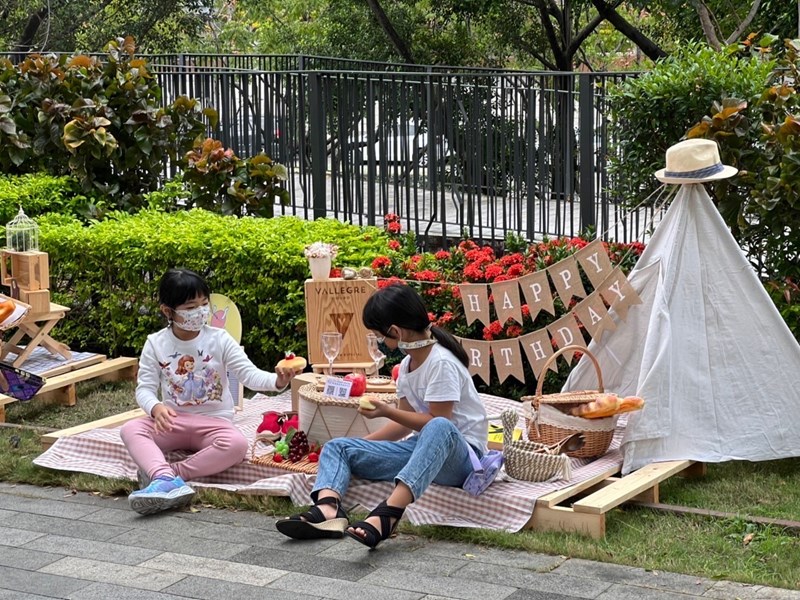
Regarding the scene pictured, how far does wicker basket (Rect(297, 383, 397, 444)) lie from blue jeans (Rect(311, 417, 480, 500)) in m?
0.50

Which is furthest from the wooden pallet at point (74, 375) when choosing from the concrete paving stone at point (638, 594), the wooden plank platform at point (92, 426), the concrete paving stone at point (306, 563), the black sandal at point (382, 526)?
the concrete paving stone at point (638, 594)

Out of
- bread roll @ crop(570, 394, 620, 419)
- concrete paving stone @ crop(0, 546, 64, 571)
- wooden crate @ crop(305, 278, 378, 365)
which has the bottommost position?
concrete paving stone @ crop(0, 546, 64, 571)

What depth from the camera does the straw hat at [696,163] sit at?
6246 millimetres

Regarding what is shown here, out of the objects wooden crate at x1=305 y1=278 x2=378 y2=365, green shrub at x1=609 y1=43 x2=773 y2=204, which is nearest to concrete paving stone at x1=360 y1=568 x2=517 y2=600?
wooden crate at x1=305 y1=278 x2=378 y2=365

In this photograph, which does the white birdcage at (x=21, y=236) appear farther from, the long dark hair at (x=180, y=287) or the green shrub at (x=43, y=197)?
the long dark hair at (x=180, y=287)

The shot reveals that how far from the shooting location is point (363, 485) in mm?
5602

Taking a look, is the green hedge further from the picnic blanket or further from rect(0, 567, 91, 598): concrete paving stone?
rect(0, 567, 91, 598): concrete paving stone

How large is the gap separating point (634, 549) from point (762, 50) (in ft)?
12.9

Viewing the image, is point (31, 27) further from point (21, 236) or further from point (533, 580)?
point (533, 580)

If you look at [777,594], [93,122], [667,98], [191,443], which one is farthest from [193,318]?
[93,122]

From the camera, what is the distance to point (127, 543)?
17.1 feet

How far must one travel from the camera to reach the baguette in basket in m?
5.84

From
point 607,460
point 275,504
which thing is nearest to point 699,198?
point 607,460

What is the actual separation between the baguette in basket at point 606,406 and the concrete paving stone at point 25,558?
251cm
